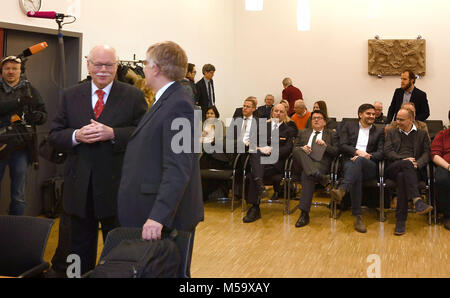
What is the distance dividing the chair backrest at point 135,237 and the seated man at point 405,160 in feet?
12.7

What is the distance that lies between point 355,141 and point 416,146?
67 centimetres

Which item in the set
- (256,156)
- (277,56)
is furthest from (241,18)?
(256,156)

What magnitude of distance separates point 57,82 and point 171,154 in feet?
15.2

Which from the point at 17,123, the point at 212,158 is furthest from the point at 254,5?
the point at 17,123

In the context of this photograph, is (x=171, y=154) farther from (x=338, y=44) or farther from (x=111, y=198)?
(x=338, y=44)

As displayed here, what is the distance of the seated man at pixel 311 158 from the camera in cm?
597

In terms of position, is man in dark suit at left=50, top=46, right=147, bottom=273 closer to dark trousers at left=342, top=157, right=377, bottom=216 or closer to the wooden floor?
the wooden floor

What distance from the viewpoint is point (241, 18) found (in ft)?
36.2

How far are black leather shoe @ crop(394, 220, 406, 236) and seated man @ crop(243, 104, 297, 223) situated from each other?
1.49 metres

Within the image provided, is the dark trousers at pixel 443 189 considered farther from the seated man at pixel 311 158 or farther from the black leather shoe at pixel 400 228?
the seated man at pixel 311 158

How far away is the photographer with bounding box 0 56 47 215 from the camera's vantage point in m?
4.28

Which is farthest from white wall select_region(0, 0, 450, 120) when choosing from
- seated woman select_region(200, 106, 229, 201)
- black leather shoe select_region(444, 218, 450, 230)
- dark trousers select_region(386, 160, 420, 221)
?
black leather shoe select_region(444, 218, 450, 230)

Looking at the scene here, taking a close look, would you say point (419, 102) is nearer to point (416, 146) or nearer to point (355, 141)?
point (416, 146)

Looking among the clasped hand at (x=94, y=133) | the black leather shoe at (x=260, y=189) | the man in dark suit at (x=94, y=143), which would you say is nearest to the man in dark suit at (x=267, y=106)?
the black leather shoe at (x=260, y=189)
